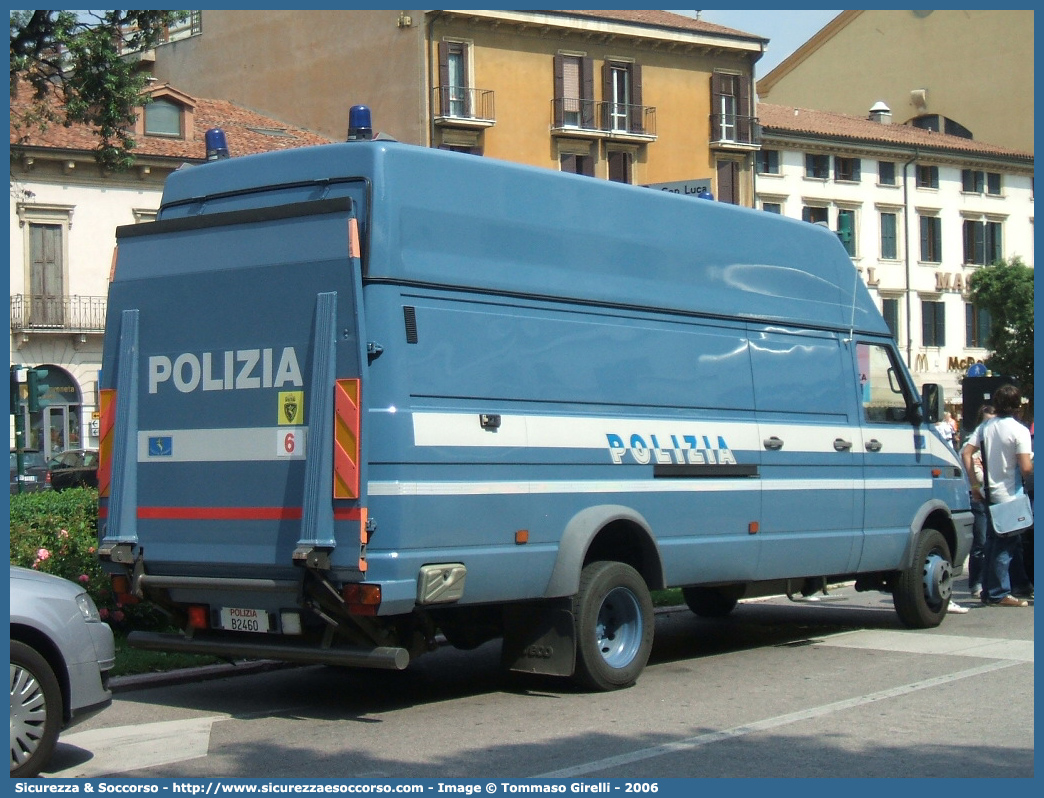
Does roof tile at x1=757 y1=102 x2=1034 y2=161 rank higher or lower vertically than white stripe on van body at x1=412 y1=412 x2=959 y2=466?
higher

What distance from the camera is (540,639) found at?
8914mm

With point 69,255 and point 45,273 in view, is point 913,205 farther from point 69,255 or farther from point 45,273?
point 45,273

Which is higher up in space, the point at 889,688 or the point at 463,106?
the point at 463,106

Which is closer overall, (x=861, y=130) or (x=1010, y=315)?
(x=1010, y=315)

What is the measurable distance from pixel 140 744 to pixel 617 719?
8.68 feet

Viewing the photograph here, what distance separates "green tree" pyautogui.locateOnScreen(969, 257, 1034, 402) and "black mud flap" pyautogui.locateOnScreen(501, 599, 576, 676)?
46.0m

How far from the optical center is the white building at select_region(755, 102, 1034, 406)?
56281 millimetres

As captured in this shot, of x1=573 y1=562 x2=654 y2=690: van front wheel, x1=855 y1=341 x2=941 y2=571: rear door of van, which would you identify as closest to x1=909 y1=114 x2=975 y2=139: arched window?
x1=855 y1=341 x2=941 y2=571: rear door of van

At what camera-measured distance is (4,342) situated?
466 inches

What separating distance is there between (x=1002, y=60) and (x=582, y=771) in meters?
57.3

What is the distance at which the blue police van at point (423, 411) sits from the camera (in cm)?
791

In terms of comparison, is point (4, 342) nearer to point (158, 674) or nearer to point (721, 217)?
point (158, 674)

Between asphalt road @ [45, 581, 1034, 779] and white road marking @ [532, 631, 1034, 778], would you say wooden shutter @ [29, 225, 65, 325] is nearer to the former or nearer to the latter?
asphalt road @ [45, 581, 1034, 779]

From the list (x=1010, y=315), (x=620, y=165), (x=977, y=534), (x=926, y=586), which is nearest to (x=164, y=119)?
(x=620, y=165)
